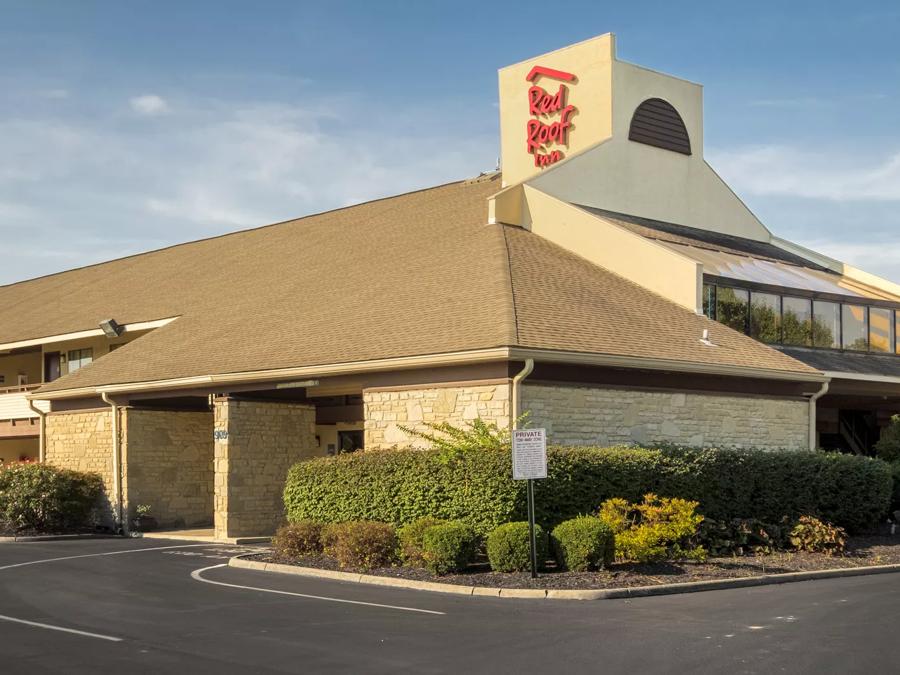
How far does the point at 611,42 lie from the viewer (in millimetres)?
29516

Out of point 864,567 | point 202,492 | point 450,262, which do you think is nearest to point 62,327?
point 202,492

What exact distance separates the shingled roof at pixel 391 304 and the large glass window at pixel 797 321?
2.59 meters

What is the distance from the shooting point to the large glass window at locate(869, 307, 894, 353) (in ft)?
95.3

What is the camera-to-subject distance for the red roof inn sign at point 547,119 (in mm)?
30641

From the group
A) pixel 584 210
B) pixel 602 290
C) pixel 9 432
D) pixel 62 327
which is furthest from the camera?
pixel 9 432

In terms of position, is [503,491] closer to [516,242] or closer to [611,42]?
[516,242]

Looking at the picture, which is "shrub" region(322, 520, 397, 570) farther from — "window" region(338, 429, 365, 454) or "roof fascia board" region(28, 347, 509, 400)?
"window" region(338, 429, 365, 454)

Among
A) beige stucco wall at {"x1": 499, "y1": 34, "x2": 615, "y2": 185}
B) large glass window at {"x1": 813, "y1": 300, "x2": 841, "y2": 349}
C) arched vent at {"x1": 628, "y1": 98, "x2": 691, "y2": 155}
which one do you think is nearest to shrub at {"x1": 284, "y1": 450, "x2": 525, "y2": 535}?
beige stucco wall at {"x1": 499, "y1": 34, "x2": 615, "y2": 185}

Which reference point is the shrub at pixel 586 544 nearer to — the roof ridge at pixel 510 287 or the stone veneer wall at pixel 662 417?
the stone veneer wall at pixel 662 417

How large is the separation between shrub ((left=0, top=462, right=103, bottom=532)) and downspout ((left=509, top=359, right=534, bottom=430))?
1390 centimetres

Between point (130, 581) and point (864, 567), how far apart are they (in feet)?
40.3

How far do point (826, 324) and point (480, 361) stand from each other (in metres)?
11.9

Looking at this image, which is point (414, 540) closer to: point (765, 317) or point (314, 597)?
point (314, 597)

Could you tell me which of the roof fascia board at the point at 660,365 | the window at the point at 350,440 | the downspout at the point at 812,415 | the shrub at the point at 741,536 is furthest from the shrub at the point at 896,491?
the window at the point at 350,440
